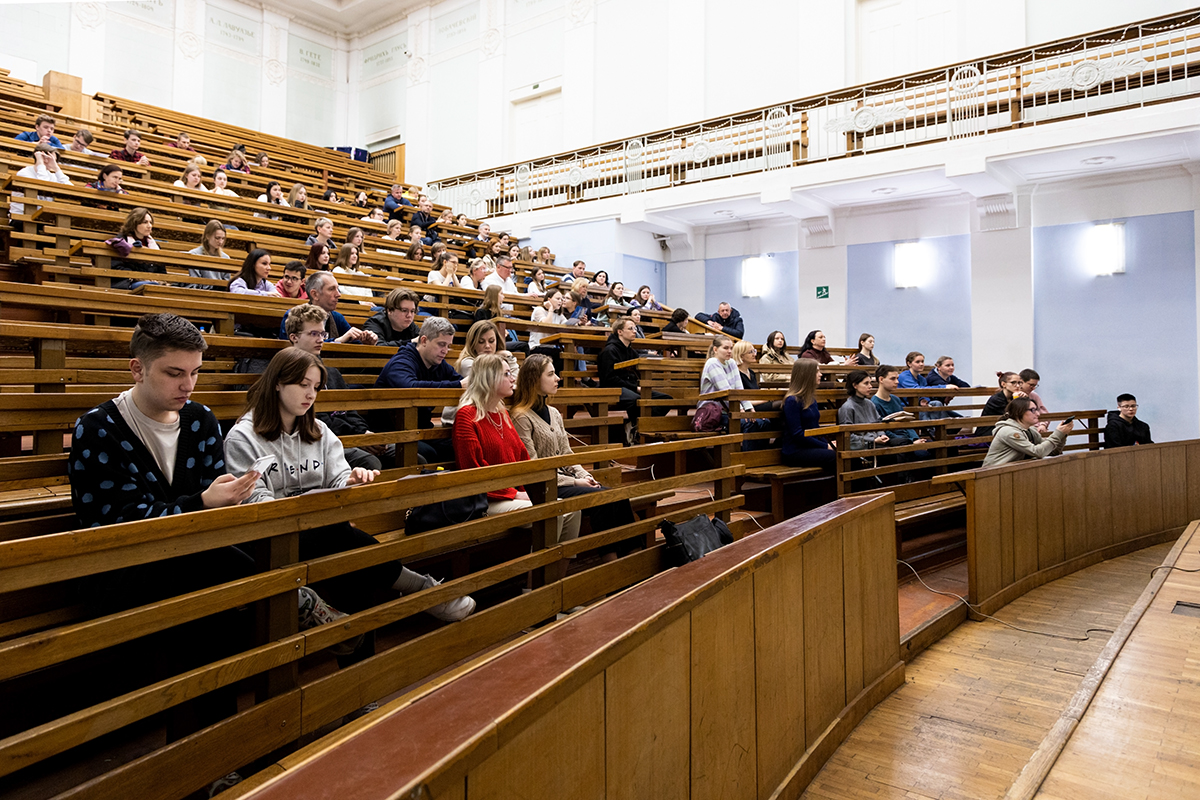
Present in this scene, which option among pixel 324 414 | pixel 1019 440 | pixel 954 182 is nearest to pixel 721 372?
pixel 1019 440

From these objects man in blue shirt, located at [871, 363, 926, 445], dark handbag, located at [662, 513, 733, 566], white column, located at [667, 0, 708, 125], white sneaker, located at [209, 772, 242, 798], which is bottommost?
white sneaker, located at [209, 772, 242, 798]

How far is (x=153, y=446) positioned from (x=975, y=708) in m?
2.54

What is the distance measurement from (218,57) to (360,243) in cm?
980

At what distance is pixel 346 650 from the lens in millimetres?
1525

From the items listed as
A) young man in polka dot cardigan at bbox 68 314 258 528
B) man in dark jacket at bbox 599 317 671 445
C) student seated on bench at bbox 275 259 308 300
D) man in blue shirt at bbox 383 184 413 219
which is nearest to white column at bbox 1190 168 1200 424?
man in dark jacket at bbox 599 317 671 445

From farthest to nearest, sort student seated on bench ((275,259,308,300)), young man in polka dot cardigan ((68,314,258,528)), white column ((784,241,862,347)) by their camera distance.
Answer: white column ((784,241,862,347))
student seated on bench ((275,259,308,300))
young man in polka dot cardigan ((68,314,258,528))

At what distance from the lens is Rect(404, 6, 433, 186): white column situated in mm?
13750

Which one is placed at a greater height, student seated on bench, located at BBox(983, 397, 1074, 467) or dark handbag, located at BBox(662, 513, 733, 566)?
student seated on bench, located at BBox(983, 397, 1074, 467)

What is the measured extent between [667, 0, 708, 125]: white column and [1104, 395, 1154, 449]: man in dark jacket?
679cm

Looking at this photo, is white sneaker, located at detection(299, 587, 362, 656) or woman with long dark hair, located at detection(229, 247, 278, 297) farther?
woman with long dark hair, located at detection(229, 247, 278, 297)

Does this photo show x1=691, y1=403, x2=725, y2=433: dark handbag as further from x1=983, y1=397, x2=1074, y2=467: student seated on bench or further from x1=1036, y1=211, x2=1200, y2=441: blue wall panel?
x1=1036, y1=211, x2=1200, y2=441: blue wall panel

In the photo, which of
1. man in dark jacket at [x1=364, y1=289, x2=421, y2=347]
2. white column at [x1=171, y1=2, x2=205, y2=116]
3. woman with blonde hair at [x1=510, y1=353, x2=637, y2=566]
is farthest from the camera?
white column at [x1=171, y1=2, x2=205, y2=116]

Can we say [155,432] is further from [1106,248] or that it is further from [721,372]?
[1106,248]

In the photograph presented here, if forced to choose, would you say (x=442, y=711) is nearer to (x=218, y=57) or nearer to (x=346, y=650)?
(x=346, y=650)
